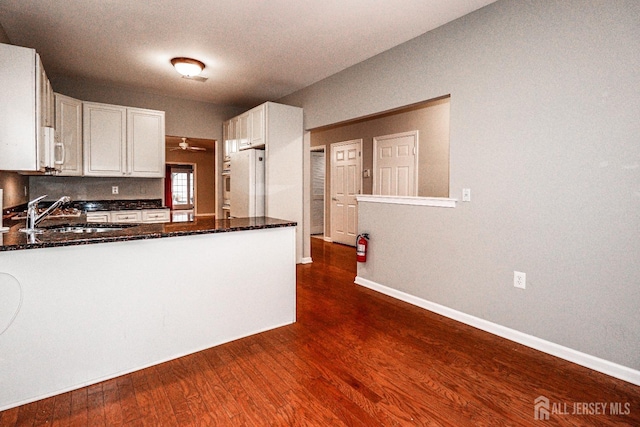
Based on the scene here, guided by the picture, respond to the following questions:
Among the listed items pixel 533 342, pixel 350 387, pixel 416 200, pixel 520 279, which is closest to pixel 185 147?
pixel 416 200

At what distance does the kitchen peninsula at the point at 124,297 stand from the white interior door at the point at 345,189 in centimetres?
380

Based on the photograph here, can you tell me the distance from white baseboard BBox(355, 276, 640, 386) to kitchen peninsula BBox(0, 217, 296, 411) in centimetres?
149

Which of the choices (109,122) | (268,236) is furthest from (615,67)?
(109,122)

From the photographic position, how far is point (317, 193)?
780 cm

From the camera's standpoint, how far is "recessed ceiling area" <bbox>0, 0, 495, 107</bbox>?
2787mm

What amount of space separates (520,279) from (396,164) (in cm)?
331

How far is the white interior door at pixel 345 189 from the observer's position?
252 inches

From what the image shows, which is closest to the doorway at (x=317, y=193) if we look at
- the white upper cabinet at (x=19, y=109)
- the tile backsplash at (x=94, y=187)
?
the tile backsplash at (x=94, y=187)

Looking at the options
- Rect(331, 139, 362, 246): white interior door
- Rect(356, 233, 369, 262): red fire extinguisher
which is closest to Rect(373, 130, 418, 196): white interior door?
Rect(331, 139, 362, 246): white interior door

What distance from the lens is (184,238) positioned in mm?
2309

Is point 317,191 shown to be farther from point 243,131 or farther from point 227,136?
point 243,131

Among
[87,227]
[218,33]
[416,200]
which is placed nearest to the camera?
[87,227]

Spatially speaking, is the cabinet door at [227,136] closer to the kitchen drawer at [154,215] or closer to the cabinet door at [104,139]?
the kitchen drawer at [154,215]

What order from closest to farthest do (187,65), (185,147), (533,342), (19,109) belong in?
(19,109), (533,342), (187,65), (185,147)
